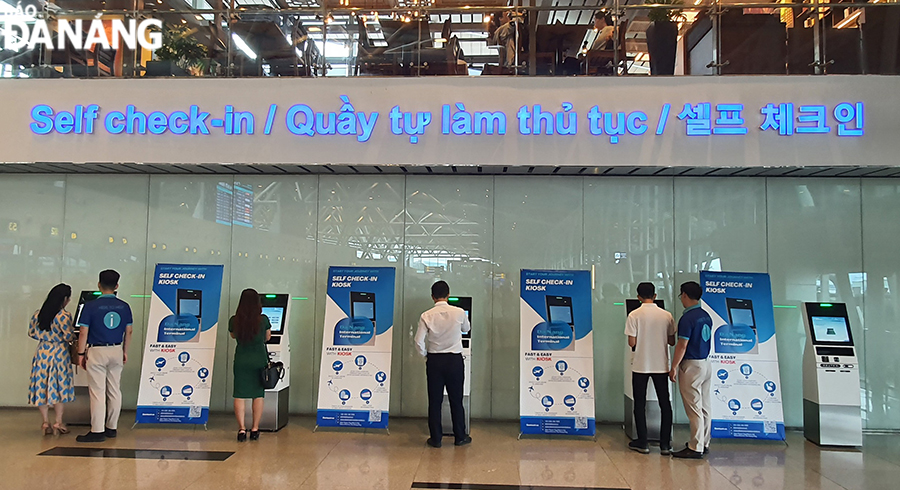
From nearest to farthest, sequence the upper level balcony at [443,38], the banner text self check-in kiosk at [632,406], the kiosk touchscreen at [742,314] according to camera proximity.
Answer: the banner text self check-in kiosk at [632,406] → the kiosk touchscreen at [742,314] → the upper level balcony at [443,38]

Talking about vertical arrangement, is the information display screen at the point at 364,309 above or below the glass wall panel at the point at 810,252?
below

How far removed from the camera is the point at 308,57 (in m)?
6.61

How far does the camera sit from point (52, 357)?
5840 millimetres

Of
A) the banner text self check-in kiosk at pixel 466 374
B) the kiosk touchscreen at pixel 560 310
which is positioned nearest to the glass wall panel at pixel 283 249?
the banner text self check-in kiosk at pixel 466 374

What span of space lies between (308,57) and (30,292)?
14.0 feet

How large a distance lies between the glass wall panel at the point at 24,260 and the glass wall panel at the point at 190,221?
1.13 meters

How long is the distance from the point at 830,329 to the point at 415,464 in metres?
4.23

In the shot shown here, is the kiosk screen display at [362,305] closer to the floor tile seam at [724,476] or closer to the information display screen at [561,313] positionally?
the information display screen at [561,313]

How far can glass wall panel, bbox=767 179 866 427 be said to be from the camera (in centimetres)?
670

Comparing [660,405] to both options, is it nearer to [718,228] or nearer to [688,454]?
[688,454]

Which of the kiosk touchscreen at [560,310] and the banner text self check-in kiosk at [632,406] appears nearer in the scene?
the banner text self check-in kiosk at [632,406]

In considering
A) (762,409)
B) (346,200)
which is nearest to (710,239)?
(762,409)

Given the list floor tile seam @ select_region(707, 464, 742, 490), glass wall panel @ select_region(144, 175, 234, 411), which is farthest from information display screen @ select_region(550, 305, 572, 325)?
glass wall panel @ select_region(144, 175, 234, 411)

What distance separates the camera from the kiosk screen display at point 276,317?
622cm
